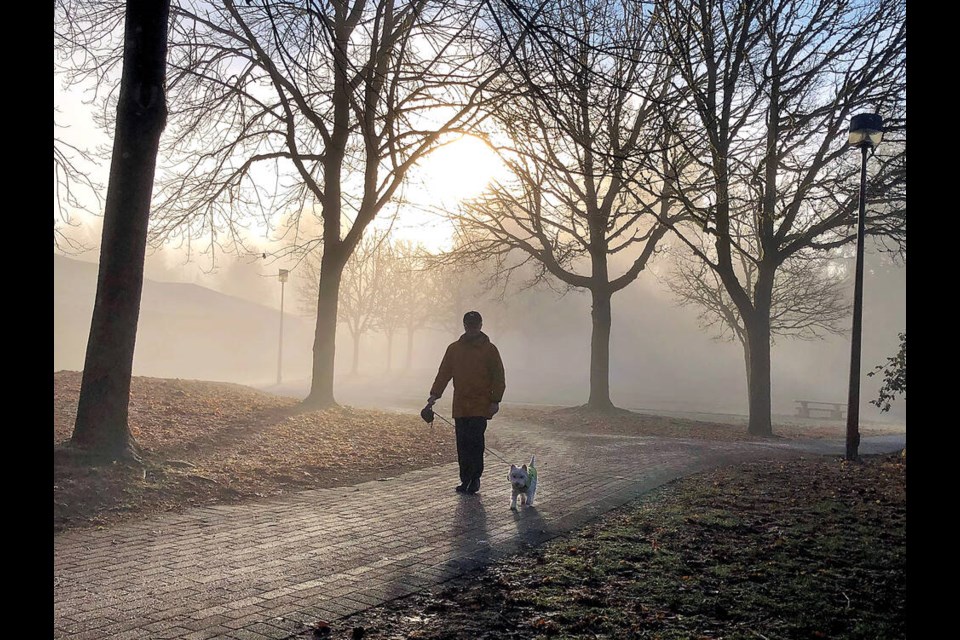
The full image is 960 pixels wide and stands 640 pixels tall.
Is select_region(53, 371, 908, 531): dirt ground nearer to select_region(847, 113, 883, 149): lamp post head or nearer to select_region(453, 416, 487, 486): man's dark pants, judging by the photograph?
select_region(453, 416, 487, 486): man's dark pants

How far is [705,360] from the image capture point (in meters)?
70.4

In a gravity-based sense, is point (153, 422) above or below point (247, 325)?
below

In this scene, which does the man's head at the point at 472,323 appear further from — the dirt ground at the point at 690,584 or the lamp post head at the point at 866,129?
the lamp post head at the point at 866,129

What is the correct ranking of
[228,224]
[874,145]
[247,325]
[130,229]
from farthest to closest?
[247,325] < [228,224] < [874,145] < [130,229]

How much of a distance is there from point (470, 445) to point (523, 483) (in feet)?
3.61

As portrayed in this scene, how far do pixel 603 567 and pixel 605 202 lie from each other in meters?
18.3

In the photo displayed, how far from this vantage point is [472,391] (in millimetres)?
8750

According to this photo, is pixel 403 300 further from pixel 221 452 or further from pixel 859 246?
pixel 221 452

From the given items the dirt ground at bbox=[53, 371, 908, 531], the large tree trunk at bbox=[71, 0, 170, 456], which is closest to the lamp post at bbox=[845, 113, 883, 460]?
the dirt ground at bbox=[53, 371, 908, 531]
